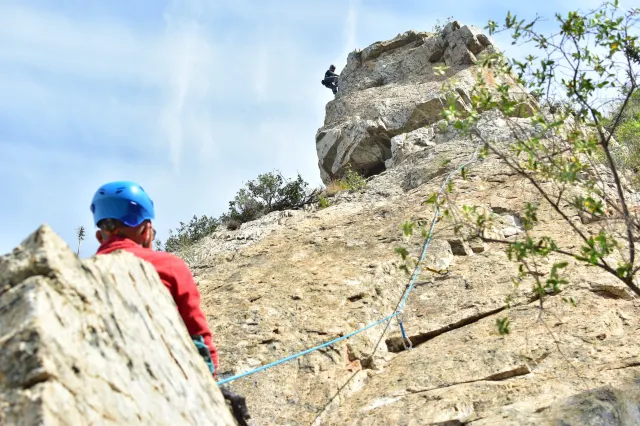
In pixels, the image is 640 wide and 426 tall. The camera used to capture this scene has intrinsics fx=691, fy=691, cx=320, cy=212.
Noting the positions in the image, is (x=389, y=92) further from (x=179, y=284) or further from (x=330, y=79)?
(x=179, y=284)

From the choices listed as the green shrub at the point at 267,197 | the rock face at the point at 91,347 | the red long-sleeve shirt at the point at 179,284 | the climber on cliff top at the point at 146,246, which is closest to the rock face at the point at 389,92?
the green shrub at the point at 267,197

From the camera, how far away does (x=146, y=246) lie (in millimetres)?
4617

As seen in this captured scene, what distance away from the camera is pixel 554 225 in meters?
9.52

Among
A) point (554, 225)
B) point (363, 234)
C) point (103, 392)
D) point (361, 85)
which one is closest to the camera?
point (103, 392)

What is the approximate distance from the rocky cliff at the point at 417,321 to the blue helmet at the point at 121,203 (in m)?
2.77

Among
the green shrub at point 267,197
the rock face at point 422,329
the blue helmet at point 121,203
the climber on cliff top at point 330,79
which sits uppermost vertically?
the climber on cliff top at point 330,79

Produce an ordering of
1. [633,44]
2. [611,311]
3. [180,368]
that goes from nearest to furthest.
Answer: [180,368], [633,44], [611,311]

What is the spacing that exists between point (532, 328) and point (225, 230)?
875 centimetres

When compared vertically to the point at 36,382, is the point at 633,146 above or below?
above

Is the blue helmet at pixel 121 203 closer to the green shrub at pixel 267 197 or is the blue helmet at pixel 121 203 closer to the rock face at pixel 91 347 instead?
the rock face at pixel 91 347

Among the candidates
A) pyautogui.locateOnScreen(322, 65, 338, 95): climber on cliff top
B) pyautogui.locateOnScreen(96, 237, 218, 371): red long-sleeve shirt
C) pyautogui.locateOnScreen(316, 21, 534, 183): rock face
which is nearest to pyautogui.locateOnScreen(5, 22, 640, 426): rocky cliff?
pyautogui.locateOnScreen(96, 237, 218, 371): red long-sleeve shirt

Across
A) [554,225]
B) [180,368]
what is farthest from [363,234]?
[180,368]

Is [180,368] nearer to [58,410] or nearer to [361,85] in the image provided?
[58,410]

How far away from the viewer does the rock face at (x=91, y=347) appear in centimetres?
254
